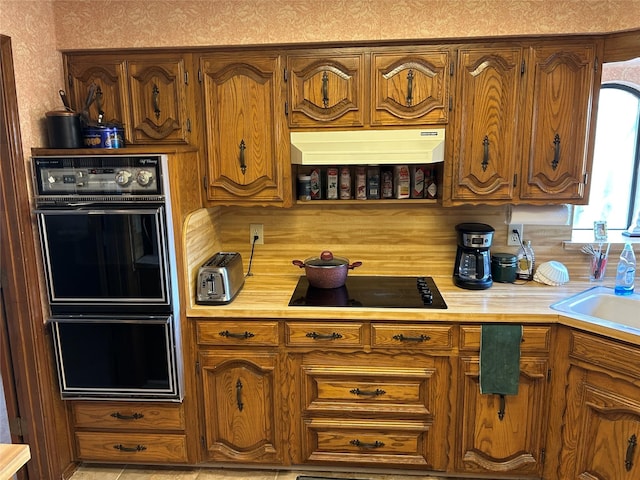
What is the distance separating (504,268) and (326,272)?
0.93 metres

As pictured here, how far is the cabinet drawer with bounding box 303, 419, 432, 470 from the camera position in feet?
7.52

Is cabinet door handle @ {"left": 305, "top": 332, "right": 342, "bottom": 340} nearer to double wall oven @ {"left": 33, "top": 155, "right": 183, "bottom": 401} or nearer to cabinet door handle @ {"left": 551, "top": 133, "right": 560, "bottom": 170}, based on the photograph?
double wall oven @ {"left": 33, "top": 155, "right": 183, "bottom": 401}

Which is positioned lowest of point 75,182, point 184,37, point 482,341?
point 482,341

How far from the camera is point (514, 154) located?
2.30m

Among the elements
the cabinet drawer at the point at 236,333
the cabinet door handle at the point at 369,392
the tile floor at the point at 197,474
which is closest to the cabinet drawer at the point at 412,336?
the cabinet door handle at the point at 369,392

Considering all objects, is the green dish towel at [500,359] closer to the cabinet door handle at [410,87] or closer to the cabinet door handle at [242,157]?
the cabinet door handle at [410,87]

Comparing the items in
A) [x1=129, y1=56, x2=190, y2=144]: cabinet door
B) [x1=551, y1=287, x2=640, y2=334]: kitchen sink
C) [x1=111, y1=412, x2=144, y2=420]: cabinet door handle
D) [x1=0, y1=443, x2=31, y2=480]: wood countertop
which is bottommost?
[x1=111, y1=412, x2=144, y2=420]: cabinet door handle

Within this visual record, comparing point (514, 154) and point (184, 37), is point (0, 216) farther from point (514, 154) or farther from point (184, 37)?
point (514, 154)

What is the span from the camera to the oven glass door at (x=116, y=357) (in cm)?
218

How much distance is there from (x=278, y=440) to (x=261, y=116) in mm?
1575

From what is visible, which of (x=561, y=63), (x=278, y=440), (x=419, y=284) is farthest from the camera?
(x=419, y=284)

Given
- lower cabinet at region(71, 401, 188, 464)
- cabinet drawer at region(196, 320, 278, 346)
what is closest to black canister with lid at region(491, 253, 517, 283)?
cabinet drawer at region(196, 320, 278, 346)

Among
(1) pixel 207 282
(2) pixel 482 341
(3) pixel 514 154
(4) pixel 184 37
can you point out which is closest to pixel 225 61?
(4) pixel 184 37

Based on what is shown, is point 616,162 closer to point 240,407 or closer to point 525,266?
point 525,266
